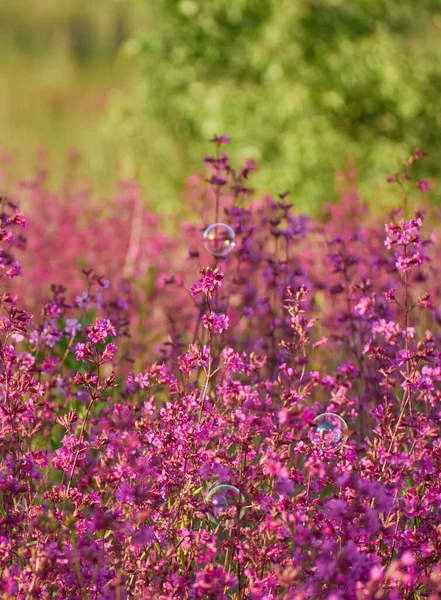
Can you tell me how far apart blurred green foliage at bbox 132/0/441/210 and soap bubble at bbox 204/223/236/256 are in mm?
8135

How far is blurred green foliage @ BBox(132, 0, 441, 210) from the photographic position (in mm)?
12500

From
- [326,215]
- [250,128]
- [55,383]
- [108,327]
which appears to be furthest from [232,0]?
[108,327]

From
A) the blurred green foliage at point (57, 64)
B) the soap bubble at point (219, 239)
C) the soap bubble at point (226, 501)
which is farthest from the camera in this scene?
the blurred green foliage at point (57, 64)

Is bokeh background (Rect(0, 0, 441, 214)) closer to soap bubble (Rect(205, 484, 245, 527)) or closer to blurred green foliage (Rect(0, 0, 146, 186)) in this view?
soap bubble (Rect(205, 484, 245, 527))

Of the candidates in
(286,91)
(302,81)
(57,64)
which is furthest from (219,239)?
(57,64)

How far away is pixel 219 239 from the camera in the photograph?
173 inches

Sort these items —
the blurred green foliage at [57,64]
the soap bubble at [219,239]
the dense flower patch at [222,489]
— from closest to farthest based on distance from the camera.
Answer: the dense flower patch at [222,489] → the soap bubble at [219,239] → the blurred green foliage at [57,64]

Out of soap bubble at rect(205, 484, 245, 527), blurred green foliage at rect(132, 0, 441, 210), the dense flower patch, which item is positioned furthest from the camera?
blurred green foliage at rect(132, 0, 441, 210)

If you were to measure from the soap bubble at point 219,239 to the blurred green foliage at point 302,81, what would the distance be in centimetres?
814

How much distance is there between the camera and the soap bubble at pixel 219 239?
171 inches

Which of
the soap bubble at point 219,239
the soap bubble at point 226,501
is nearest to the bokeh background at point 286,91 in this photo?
the soap bubble at point 219,239

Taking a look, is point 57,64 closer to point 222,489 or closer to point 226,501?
point 222,489

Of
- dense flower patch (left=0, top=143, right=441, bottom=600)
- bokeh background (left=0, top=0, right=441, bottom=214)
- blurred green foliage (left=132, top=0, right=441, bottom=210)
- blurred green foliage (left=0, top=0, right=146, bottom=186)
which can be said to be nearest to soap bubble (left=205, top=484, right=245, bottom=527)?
dense flower patch (left=0, top=143, right=441, bottom=600)

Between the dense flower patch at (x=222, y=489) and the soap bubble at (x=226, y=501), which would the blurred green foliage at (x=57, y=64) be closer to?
the dense flower patch at (x=222, y=489)
